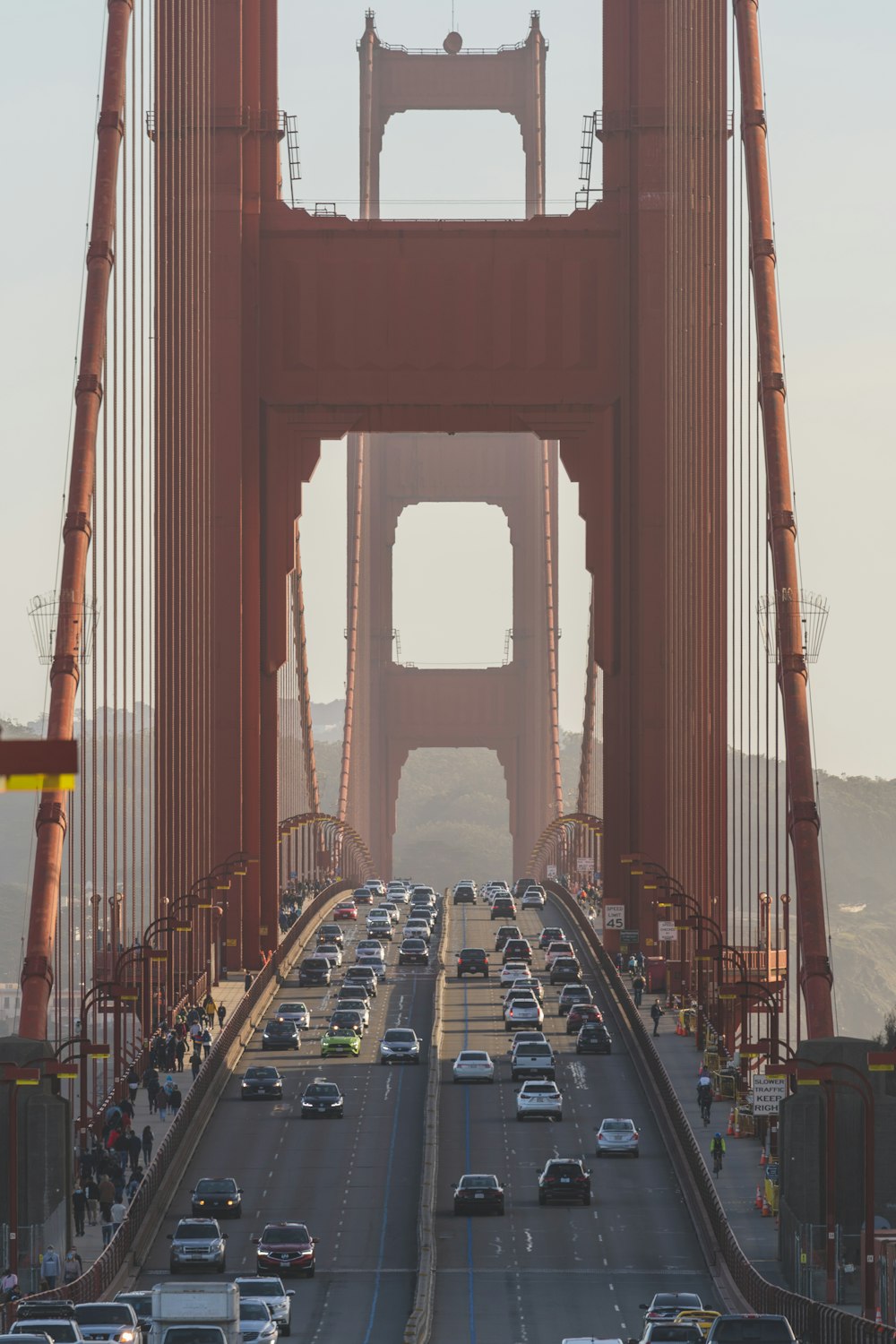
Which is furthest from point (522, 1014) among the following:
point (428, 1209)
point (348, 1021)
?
point (428, 1209)

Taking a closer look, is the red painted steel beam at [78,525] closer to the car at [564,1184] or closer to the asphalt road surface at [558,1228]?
the asphalt road surface at [558,1228]

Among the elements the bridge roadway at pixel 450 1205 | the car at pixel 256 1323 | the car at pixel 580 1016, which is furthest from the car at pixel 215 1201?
the car at pixel 580 1016

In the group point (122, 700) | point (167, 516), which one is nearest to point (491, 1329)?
point (122, 700)

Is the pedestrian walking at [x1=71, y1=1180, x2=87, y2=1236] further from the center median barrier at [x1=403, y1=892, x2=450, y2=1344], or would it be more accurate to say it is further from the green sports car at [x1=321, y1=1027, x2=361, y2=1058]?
the green sports car at [x1=321, y1=1027, x2=361, y2=1058]

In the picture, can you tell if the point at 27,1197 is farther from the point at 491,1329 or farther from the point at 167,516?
the point at 167,516

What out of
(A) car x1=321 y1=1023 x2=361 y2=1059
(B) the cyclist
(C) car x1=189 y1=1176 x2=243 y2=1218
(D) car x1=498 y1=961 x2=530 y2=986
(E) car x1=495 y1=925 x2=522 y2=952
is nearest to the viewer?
(C) car x1=189 y1=1176 x2=243 y2=1218

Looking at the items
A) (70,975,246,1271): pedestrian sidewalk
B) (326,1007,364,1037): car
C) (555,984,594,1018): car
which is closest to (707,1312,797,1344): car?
(70,975,246,1271): pedestrian sidewalk
